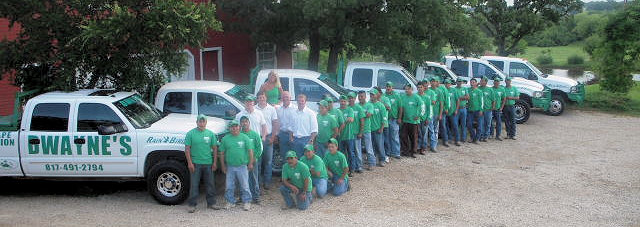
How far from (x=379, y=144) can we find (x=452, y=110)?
253 cm

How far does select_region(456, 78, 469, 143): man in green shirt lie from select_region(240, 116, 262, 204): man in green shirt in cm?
566

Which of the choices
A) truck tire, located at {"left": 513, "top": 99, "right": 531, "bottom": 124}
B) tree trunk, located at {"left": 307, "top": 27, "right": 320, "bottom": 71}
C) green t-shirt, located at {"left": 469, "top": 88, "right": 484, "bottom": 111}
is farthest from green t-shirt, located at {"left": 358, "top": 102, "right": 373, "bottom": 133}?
truck tire, located at {"left": 513, "top": 99, "right": 531, "bottom": 124}

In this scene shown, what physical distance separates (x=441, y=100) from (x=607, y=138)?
504 centimetres

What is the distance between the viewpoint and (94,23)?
9.75 meters


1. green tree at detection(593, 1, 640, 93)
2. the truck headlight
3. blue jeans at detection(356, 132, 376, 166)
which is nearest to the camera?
blue jeans at detection(356, 132, 376, 166)

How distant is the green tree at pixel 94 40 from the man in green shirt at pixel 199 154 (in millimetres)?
2414

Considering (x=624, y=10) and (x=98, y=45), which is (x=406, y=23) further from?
(x=624, y=10)

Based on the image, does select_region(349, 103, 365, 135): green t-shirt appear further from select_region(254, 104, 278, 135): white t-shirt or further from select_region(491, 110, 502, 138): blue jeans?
select_region(491, 110, 502, 138): blue jeans

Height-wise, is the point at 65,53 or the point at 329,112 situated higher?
the point at 65,53

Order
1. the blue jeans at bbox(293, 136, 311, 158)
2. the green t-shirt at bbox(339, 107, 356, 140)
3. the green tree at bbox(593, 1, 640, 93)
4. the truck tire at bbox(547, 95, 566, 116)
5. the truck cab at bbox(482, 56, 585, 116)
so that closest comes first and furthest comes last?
1. the blue jeans at bbox(293, 136, 311, 158)
2. the green t-shirt at bbox(339, 107, 356, 140)
3. the truck cab at bbox(482, 56, 585, 116)
4. the truck tire at bbox(547, 95, 566, 116)
5. the green tree at bbox(593, 1, 640, 93)

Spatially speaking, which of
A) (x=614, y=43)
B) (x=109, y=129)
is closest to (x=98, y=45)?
(x=109, y=129)

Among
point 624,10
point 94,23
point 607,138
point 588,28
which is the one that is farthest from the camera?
point 588,28

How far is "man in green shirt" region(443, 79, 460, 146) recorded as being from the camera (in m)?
12.7

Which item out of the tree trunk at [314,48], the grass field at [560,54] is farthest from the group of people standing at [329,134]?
the grass field at [560,54]
